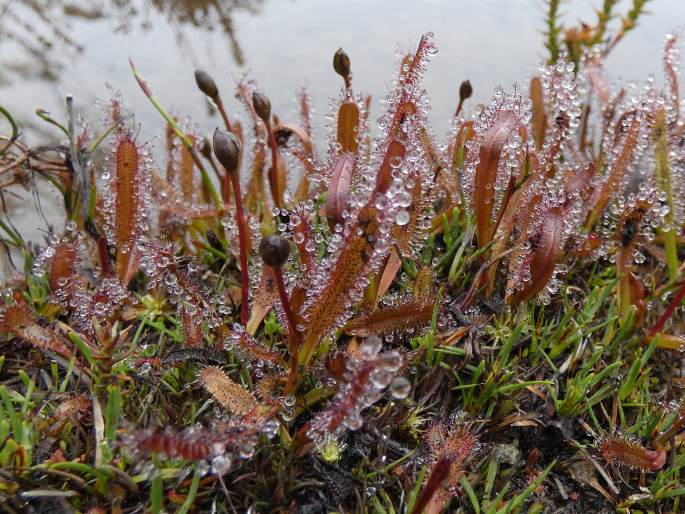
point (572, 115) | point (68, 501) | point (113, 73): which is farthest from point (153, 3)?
point (68, 501)

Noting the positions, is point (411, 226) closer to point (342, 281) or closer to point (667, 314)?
point (342, 281)

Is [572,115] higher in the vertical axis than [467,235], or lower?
higher

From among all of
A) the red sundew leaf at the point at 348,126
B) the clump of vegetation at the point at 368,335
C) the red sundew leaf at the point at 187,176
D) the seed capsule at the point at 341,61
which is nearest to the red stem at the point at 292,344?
the clump of vegetation at the point at 368,335

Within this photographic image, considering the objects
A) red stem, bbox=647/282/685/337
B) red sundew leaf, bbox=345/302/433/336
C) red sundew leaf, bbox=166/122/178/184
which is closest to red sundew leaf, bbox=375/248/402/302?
red sundew leaf, bbox=345/302/433/336

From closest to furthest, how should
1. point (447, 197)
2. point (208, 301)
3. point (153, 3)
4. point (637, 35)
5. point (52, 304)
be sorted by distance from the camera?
point (208, 301) → point (52, 304) → point (447, 197) → point (637, 35) → point (153, 3)

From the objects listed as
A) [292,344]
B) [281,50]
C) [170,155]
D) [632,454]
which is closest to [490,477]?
[632,454]

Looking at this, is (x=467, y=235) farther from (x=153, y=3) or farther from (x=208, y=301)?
(x=153, y=3)

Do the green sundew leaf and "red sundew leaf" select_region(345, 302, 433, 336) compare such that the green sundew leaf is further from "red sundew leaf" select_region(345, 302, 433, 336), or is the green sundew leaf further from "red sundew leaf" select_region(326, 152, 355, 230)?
"red sundew leaf" select_region(326, 152, 355, 230)
